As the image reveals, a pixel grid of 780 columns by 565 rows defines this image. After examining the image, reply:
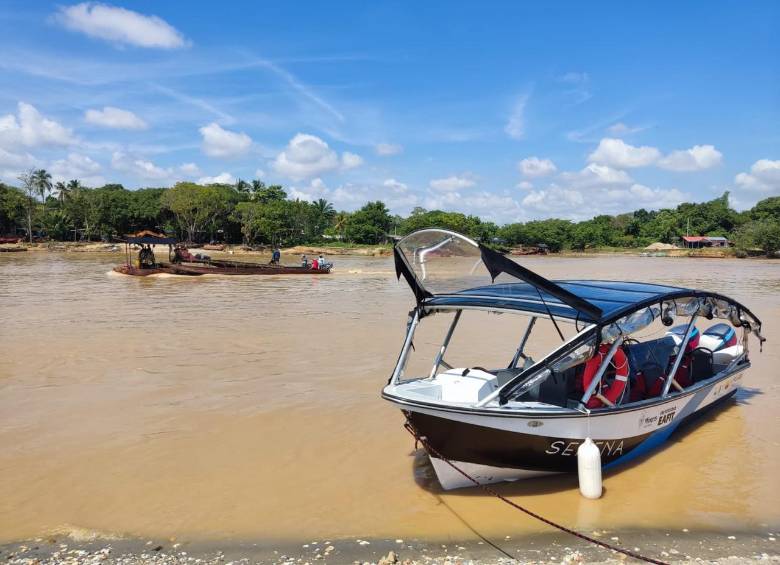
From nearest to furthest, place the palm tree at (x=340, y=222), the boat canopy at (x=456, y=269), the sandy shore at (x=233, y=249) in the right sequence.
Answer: the boat canopy at (x=456, y=269) < the sandy shore at (x=233, y=249) < the palm tree at (x=340, y=222)

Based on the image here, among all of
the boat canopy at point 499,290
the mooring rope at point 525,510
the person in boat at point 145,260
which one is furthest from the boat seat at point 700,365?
the person in boat at point 145,260

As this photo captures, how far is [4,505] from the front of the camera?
18.8 feet

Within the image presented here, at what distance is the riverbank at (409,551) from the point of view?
479cm

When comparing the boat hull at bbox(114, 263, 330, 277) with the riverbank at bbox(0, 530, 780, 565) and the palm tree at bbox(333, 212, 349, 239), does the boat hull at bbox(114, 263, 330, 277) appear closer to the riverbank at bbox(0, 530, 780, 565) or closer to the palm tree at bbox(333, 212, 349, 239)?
the riverbank at bbox(0, 530, 780, 565)

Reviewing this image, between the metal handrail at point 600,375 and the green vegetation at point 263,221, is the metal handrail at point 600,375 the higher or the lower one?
the lower one

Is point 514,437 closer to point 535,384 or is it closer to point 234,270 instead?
point 535,384

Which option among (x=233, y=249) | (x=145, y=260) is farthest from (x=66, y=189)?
(x=145, y=260)

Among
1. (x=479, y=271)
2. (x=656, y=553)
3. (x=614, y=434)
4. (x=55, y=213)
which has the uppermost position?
(x=55, y=213)

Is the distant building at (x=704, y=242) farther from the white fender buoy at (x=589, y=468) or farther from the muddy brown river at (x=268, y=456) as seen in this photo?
the white fender buoy at (x=589, y=468)

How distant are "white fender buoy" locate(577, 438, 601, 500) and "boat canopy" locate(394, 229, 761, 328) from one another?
1.20 m

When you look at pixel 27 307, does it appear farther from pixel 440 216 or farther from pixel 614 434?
pixel 440 216

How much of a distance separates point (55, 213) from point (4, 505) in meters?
83.1

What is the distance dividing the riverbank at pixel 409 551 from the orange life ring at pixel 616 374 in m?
1.39

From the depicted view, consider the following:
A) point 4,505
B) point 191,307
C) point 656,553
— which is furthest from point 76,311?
point 656,553
